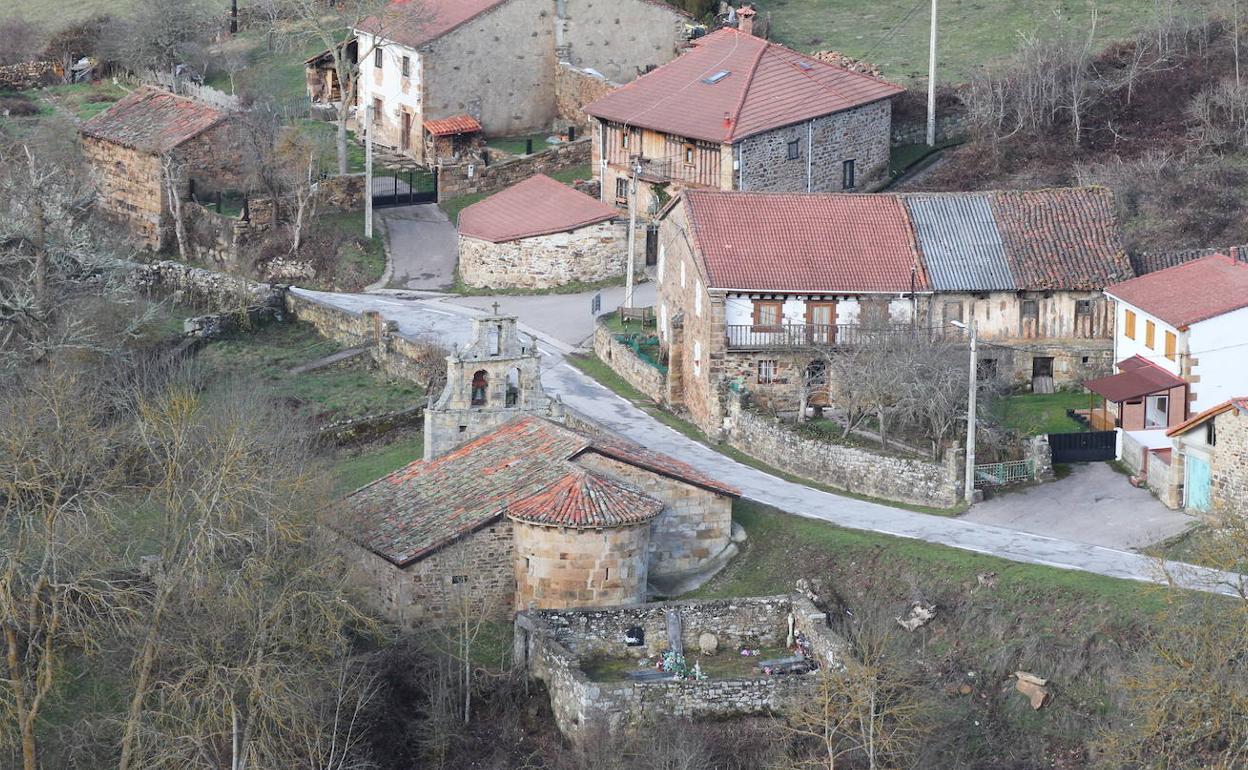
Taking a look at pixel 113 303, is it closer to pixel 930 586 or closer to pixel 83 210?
pixel 83 210

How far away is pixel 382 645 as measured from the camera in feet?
166

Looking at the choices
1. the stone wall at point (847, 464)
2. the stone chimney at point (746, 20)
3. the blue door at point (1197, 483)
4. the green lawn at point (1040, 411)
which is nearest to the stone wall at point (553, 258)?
the stone chimney at point (746, 20)

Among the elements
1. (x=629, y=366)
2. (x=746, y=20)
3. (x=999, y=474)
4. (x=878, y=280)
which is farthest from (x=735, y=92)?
(x=999, y=474)

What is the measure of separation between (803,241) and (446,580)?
17719 mm

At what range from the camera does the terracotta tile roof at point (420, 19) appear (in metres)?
85.1

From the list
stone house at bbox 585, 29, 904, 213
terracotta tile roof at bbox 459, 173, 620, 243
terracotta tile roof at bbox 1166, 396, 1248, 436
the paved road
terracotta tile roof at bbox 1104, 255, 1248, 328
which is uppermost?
stone house at bbox 585, 29, 904, 213

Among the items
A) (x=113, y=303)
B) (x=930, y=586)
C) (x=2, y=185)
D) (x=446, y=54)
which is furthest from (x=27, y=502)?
(x=446, y=54)

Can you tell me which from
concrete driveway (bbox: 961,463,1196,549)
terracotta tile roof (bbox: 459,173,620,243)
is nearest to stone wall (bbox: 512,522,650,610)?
concrete driveway (bbox: 961,463,1196,549)

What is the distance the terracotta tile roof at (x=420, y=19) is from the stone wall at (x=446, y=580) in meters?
35.3

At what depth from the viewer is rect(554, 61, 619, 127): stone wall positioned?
282 feet

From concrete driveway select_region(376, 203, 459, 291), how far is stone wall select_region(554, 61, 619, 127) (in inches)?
260

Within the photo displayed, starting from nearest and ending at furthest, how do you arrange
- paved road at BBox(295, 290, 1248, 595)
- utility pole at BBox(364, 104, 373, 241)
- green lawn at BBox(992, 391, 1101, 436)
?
paved road at BBox(295, 290, 1248, 595)
green lawn at BBox(992, 391, 1101, 436)
utility pole at BBox(364, 104, 373, 241)

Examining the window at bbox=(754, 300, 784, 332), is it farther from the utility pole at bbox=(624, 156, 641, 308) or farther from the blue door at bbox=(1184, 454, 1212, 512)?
the blue door at bbox=(1184, 454, 1212, 512)

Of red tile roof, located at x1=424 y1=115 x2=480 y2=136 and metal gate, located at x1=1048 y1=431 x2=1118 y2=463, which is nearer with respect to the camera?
metal gate, located at x1=1048 y1=431 x2=1118 y2=463
